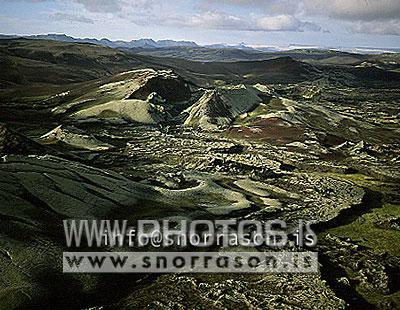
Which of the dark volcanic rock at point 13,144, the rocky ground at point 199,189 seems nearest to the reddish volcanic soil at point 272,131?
the rocky ground at point 199,189

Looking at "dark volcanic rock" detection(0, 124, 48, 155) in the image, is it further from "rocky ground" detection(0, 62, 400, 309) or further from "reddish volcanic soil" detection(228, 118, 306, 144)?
"reddish volcanic soil" detection(228, 118, 306, 144)

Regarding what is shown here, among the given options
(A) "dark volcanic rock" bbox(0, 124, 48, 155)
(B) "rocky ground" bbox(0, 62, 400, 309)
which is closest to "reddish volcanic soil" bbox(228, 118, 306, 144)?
(B) "rocky ground" bbox(0, 62, 400, 309)

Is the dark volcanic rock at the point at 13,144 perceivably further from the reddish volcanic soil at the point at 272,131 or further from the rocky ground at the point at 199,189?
the reddish volcanic soil at the point at 272,131

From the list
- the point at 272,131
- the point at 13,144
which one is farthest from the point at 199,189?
the point at 272,131

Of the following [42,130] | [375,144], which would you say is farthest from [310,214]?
[42,130]

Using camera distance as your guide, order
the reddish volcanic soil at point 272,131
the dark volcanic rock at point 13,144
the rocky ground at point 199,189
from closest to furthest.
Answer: the rocky ground at point 199,189 → the dark volcanic rock at point 13,144 → the reddish volcanic soil at point 272,131

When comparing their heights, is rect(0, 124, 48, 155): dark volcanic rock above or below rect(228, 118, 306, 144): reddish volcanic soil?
above

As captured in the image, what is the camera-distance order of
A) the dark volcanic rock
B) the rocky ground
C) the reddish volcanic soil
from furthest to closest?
the reddish volcanic soil < the dark volcanic rock < the rocky ground

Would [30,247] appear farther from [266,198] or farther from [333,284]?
[266,198]
